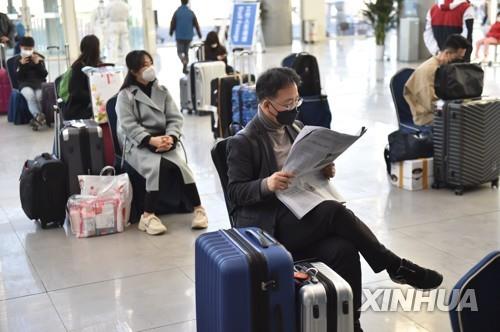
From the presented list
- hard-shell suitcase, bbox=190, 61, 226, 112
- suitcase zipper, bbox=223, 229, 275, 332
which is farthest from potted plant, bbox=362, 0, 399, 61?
suitcase zipper, bbox=223, 229, 275, 332

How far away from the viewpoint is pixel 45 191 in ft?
16.1

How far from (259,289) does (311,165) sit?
675 millimetres

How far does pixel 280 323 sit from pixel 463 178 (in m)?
3.35

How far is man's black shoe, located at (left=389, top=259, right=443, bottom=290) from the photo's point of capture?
3.16m

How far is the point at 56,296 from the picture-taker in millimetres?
3750

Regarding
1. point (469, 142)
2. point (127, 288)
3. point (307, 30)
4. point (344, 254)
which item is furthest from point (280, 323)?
point (307, 30)

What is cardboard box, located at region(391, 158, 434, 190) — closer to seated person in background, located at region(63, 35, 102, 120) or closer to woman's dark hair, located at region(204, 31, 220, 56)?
seated person in background, located at region(63, 35, 102, 120)

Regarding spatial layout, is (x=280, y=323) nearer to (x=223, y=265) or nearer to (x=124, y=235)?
(x=223, y=265)

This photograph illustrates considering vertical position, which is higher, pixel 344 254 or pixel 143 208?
pixel 344 254

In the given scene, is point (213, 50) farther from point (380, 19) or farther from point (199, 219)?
point (199, 219)

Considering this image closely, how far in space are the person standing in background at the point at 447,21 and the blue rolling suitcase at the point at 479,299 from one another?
7.20m

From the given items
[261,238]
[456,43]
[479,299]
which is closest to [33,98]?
[456,43]

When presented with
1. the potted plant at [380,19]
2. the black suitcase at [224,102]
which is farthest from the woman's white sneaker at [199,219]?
the potted plant at [380,19]

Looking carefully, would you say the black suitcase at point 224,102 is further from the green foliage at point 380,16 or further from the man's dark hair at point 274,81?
the green foliage at point 380,16
